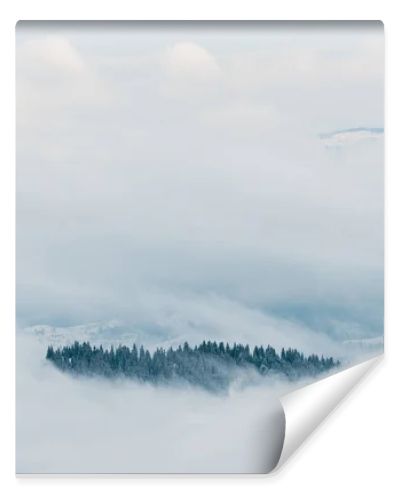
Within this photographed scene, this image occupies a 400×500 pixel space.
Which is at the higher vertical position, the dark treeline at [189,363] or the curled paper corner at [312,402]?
the dark treeline at [189,363]

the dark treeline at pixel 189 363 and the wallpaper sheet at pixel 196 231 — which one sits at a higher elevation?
the wallpaper sheet at pixel 196 231

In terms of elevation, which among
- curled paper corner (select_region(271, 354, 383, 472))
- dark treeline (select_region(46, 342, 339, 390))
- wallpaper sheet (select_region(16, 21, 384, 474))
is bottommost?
curled paper corner (select_region(271, 354, 383, 472))

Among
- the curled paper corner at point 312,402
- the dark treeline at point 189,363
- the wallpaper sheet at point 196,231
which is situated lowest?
the curled paper corner at point 312,402

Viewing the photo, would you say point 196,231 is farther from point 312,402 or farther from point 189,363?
point 312,402

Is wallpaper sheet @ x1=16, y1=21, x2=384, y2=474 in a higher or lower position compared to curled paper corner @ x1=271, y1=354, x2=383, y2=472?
higher
